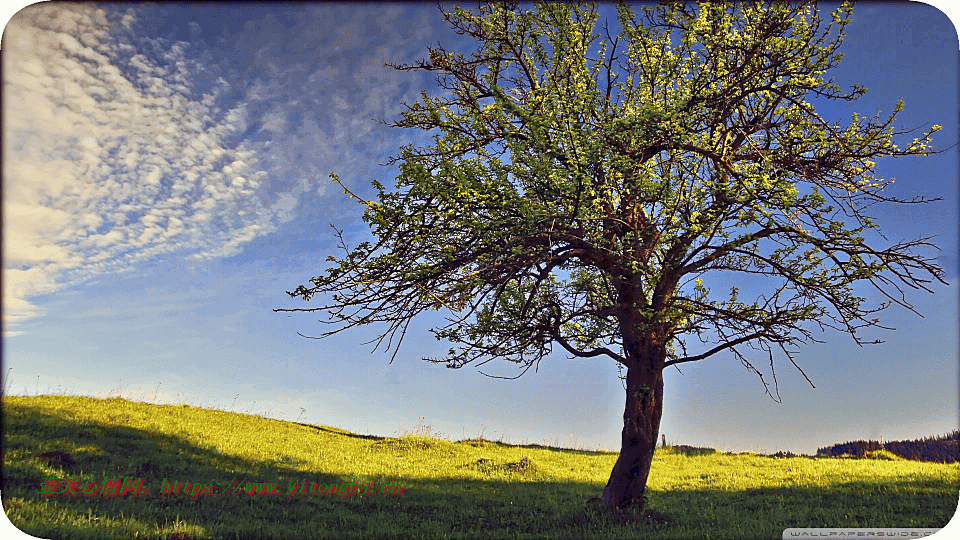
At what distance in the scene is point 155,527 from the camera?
1103 centimetres

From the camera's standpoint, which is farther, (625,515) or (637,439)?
(637,439)

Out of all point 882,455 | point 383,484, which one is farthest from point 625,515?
point 882,455

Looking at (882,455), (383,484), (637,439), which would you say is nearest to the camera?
(637,439)

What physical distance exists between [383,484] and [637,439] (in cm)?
812

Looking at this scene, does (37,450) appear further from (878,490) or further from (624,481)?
(878,490)

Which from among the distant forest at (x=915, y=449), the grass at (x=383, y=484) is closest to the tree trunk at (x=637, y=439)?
the grass at (x=383, y=484)

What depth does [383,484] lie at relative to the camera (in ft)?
55.7

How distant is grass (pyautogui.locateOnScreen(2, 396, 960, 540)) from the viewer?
39.1ft

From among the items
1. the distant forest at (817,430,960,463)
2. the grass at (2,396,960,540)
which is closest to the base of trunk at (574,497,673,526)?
the grass at (2,396,960,540)

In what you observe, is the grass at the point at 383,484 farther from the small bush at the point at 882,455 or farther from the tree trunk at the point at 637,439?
the tree trunk at the point at 637,439

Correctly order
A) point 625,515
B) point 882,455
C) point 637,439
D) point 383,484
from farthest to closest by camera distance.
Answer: point 882,455, point 383,484, point 637,439, point 625,515

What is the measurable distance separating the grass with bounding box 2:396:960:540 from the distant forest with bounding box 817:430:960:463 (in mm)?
1421

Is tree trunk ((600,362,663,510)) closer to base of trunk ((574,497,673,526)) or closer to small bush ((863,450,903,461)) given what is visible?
base of trunk ((574,497,673,526))

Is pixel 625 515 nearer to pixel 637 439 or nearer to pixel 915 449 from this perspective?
pixel 637 439
